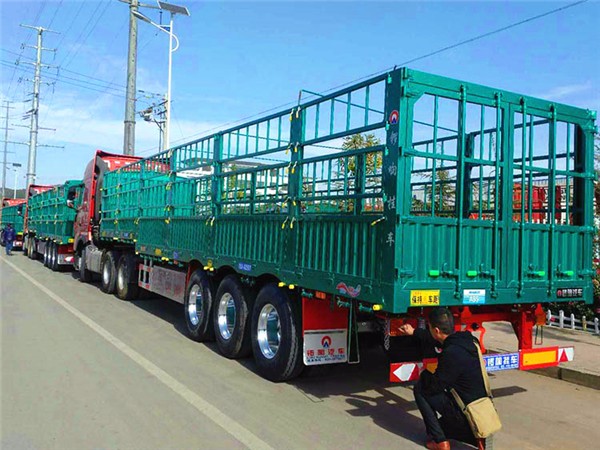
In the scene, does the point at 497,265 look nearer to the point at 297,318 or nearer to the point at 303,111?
the point at 297,318

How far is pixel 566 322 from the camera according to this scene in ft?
31.3

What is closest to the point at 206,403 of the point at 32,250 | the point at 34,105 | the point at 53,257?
the point at 53,257

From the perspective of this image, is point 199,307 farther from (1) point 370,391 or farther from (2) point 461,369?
(2) point 461,369

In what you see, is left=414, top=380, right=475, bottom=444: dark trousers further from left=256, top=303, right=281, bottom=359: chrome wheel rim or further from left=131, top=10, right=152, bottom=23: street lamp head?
left=131, top=10, right=152, bottom=23: street lamp head

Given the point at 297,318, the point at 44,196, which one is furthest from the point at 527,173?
the point at 44,196

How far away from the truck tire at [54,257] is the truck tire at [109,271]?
7.06m

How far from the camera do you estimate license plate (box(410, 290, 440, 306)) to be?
14.8 feet

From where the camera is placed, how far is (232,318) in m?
7.43

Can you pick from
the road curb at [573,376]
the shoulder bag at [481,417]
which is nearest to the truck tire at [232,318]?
the shoulder bag at [481,417]

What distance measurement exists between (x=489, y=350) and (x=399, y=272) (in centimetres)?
387

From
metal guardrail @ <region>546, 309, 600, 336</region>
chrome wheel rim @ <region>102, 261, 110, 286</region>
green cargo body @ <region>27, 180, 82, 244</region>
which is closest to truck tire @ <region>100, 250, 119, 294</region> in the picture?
chrome wheel rim @ <region>102, 261, 110, 286</region>

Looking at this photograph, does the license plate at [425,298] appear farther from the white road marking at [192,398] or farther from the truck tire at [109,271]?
the truck tire at [109,271]

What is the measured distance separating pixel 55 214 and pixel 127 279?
1011 cm

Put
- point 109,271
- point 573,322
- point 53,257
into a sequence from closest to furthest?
A: point 573,322 → point 109,271 → point 53,257
